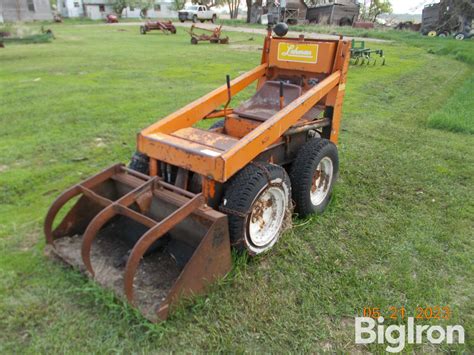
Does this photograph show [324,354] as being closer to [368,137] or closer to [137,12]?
[368,137]

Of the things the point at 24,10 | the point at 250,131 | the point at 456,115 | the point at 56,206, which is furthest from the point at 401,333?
the point at 24,10

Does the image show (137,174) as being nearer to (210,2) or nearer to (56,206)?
(56,206)

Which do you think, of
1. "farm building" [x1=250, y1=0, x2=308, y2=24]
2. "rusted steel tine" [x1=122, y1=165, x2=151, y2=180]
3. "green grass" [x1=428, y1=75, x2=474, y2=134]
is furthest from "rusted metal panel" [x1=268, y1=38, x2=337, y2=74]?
"farm building" [x1=250, y1=0, x2=308, y2=24]

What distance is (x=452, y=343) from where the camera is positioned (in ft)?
8.23

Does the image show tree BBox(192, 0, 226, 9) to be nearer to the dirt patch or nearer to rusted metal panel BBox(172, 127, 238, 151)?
rusted metal panel BBox(172, 127, 238, 151)

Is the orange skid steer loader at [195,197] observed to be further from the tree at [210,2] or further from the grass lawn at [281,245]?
the tree at [210,2]

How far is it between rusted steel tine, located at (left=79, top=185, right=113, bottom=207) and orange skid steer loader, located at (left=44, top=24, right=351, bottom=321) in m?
0.01

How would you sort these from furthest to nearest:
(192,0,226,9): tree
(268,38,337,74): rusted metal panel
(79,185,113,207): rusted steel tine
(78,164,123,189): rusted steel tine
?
(192,0,226,9): tree → (268,38,337,74): rusted metal panel → (78,164,123,189): rusted steel tine → (79,185,113,207): rusted steel tine

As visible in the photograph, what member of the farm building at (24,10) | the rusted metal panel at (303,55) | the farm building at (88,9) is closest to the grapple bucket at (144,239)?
the rusted metal panel at (303,55)

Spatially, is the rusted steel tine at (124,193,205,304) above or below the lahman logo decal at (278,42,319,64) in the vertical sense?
below

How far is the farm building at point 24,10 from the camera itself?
3716cm

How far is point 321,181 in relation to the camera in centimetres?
392

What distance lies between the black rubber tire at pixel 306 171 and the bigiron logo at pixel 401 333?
3.93 feet

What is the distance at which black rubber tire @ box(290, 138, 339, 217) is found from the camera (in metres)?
3.52
